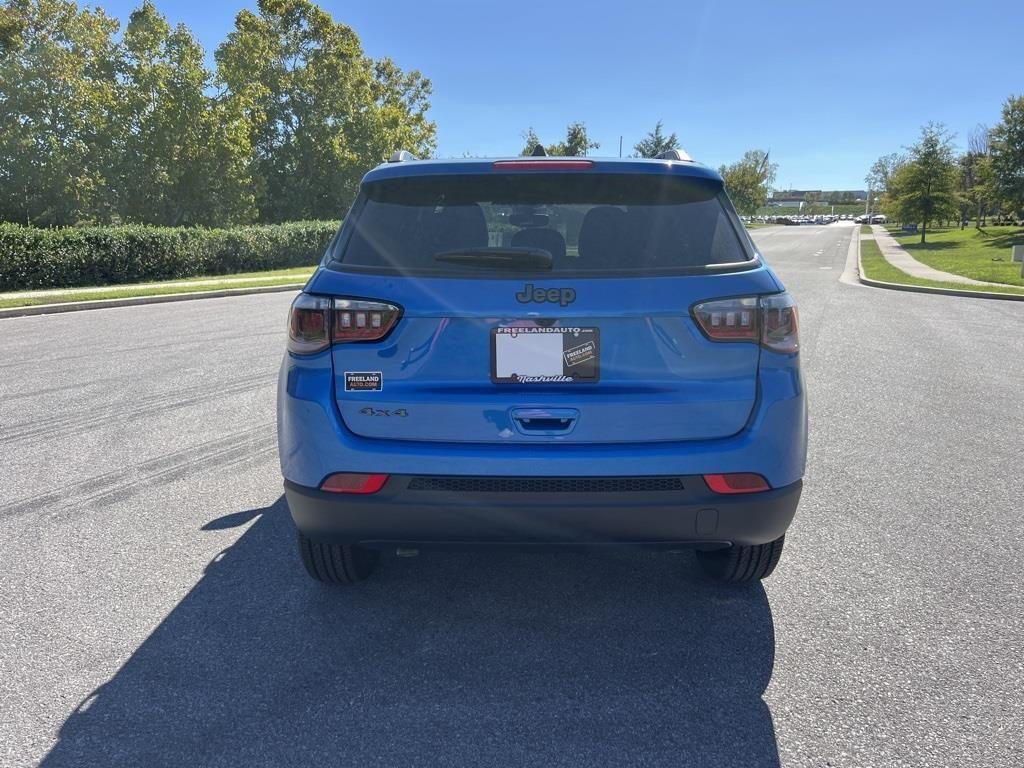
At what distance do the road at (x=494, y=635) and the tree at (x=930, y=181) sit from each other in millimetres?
43224

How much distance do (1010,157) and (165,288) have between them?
1628 inches

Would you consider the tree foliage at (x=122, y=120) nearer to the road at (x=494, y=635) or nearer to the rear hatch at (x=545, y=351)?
the road at (x=494, y=635)

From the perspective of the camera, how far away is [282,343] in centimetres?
1020

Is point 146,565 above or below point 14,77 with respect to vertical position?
below

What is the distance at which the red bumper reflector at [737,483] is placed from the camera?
2637mm

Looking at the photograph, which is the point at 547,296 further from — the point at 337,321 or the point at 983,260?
the point at 983,260

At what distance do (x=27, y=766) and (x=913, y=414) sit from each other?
6.61 meters

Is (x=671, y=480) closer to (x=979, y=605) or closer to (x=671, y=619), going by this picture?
(x=671, y=619)

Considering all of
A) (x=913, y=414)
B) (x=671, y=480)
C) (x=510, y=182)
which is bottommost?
(x=913, y=414)

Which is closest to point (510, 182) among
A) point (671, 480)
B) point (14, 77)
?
point (671, 480)

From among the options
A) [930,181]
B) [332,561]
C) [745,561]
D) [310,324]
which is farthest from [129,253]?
[930,181]

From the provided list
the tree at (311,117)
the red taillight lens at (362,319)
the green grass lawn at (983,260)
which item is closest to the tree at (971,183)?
the green grass lawn at (983,260)

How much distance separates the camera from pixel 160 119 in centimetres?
2900

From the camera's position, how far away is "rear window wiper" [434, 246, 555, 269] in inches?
104
